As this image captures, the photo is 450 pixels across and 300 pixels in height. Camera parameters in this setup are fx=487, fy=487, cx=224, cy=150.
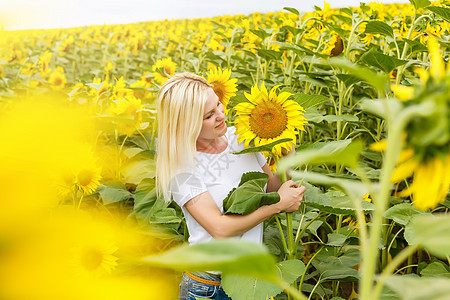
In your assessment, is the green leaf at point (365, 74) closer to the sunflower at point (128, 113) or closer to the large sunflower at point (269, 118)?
the large sunflower at point (269, 118)

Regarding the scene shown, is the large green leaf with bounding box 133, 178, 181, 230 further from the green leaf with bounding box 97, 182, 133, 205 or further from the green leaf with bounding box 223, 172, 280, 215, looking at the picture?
the green leaf with bounding box 223, 172, 280, 215

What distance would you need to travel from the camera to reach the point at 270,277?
29cm

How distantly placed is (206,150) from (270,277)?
1220mm

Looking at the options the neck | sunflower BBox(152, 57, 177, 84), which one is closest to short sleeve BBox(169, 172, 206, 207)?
the neck

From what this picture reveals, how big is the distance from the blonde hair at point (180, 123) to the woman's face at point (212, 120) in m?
0.02

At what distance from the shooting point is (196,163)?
1.45 m

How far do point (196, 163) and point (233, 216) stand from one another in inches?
9.3

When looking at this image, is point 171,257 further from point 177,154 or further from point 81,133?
point 177,154

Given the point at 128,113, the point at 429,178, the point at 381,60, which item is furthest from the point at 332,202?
the point at 128,113

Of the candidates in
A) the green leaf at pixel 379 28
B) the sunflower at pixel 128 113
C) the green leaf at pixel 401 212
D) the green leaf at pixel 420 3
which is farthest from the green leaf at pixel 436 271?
the sunflower at pixel 128 113

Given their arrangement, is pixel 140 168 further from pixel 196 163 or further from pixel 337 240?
pixel 337 240

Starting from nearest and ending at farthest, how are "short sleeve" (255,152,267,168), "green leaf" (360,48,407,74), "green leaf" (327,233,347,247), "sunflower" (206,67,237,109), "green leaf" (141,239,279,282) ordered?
→ 1. "green leaf" (141,239,279,282)
2. "green leaf" (327,233,347,247)
3. "green leaf" (360,48,407,74)
4. "short sleeve" (255,152,267,168)
5. "sunflower" (206,67,237,109)

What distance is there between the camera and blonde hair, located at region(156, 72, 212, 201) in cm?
141

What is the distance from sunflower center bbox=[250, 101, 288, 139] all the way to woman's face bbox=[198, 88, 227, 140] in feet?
0.66
